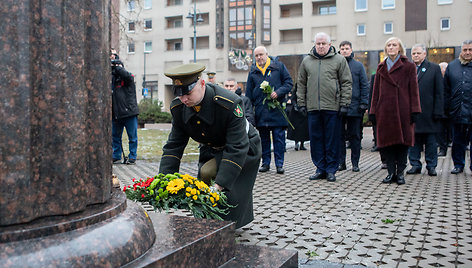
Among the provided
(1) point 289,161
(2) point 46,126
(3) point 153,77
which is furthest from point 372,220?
(3) point 153,77

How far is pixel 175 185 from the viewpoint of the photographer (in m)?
3.87

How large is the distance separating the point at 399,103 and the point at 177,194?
218 inches

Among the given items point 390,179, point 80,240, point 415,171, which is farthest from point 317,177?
point 80,240

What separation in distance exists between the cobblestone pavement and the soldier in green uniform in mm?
521

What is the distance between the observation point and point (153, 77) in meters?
66.4

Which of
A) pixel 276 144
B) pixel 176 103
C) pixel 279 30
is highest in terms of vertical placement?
pixel 279 30

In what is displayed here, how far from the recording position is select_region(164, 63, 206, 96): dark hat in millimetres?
4039

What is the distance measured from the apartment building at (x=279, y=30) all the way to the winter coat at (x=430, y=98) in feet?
125

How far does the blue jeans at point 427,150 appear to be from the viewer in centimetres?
Result: 960

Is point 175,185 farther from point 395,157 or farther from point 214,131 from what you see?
point 395,157

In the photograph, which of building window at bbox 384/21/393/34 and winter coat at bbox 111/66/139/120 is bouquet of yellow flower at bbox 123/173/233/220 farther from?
building window at bbox 384/21/393/34

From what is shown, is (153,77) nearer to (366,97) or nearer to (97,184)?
(366,97)

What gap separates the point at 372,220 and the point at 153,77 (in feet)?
204

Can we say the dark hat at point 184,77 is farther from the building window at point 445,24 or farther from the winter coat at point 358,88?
the building window at point 445,24
